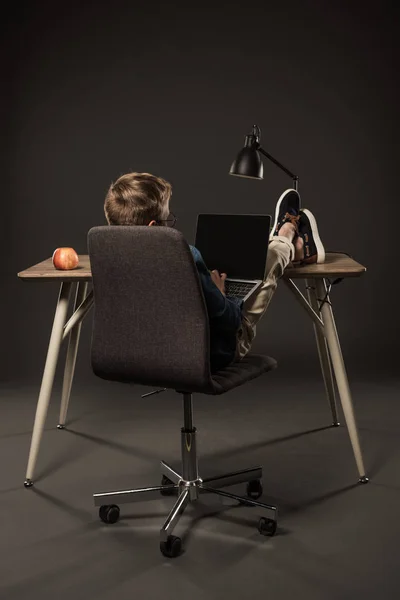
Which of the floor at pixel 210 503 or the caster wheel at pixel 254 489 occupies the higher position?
the caster wheel at pixel 254 489

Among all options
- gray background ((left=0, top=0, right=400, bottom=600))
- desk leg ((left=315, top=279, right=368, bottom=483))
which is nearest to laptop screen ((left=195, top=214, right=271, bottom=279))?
desk leg ((left=315, top=279, right=368, bottom=483))

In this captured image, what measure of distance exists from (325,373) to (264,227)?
1.08 meters

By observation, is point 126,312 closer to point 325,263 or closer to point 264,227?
point 264,227

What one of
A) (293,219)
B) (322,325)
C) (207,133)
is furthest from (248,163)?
(207,133)

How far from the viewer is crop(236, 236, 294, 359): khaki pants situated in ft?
9.78

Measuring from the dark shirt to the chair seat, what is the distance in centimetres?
4

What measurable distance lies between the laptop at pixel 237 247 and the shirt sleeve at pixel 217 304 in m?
0.29

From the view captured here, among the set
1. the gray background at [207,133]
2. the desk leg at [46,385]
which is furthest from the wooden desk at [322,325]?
the gray background at [207,133]

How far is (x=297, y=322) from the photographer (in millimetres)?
5363

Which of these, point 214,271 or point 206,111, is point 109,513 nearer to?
point 214,271

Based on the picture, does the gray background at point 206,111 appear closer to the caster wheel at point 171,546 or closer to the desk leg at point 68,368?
the desk leg at point 68,368

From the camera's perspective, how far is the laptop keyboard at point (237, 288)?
3.05m

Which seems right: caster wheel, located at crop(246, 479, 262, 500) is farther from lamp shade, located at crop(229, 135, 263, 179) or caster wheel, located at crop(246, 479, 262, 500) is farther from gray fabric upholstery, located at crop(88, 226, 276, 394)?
lamp shade, located at crop(229, 135, 263, 179)

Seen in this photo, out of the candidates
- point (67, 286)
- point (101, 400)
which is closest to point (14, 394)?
point (101, 400)
